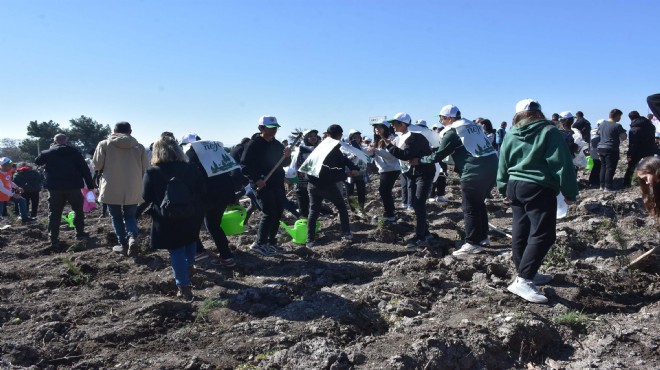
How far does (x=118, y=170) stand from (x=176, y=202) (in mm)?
2576

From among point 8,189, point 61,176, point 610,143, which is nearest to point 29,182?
point 8,189

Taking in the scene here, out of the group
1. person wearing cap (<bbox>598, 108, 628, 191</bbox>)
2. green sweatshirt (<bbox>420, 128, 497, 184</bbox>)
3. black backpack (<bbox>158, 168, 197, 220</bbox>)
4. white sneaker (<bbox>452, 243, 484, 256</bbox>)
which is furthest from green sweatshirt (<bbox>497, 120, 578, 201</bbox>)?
person wearing cap (<bbox>598, 108, 628, 191</bbox>)

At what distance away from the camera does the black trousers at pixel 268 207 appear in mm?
6352

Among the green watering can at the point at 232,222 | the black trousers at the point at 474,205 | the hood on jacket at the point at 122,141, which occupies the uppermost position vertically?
the hood on jacket at the point at 122,141

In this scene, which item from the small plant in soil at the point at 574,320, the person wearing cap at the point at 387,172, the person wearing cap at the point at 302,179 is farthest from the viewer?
the person wearing cap at the point at 387,172

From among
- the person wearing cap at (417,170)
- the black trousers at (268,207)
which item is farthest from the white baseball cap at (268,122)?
the person wearing cap at (417,170)

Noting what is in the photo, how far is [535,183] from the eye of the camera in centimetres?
421

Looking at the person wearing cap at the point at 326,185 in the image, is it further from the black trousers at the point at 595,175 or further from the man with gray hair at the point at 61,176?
the black trousers at the point at 595,175

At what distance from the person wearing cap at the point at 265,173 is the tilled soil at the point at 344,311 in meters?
0.39

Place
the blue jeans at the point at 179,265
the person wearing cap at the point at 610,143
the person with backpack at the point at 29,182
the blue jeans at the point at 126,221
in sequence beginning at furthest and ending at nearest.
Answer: the person with backpack at the point at 29,182, the person wearing cap at the point at 610,143, the blue jeans at the point at 126,221, the blue jeans at the point at 179,265

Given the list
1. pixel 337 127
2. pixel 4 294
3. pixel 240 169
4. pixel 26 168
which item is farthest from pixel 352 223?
pixel 26 168

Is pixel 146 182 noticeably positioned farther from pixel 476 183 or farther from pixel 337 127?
pixel 476 183

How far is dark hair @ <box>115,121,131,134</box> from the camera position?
6.67m

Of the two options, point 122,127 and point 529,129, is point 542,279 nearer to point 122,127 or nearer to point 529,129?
point 529,129
